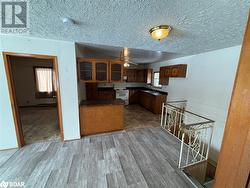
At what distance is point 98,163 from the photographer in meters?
2.05

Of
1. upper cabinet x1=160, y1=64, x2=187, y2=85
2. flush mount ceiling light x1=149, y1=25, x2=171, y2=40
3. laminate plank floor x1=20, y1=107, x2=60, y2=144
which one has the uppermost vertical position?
flush mount ceiling light x1=149, y1=25, x2=171, y2=40

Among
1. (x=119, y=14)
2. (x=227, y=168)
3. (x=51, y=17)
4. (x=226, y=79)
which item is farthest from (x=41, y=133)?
(x=226, y=79)

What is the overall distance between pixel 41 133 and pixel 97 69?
2.41m

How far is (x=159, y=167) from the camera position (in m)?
1.99

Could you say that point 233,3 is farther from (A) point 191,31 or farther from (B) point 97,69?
(B) point 97,69

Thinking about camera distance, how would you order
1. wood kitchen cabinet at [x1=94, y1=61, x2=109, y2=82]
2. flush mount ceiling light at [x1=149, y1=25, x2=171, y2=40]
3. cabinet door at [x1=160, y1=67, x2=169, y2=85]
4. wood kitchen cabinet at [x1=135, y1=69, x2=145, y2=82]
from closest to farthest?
flush mount ceiling light at [x1=149, y1=25, x2=171, y2=40], wood kitchen cabinet at [x1=94, y1=61, x2=109, y2=82], cabinet door at [x1=160, y1=67, x2=169, y2=85], wood kitchen cabinet at [x1=135, y1=69, x2=145, y2=82]

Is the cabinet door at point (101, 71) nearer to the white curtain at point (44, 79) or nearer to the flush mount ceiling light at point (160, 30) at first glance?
the flush mount ceiling light at point (160, 30)

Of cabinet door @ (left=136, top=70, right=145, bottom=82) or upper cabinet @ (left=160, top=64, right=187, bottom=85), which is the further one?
cabinet door @ (left=136, top=70, right=145, bottom=82)

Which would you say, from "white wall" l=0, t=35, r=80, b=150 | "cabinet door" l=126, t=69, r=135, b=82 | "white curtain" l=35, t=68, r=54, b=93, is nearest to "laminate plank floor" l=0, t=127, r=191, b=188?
"white wall" l=0, t=35, r=80, b=150

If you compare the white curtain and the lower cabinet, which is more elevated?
the white curtain

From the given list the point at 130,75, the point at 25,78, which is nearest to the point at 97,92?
the point at 130,75

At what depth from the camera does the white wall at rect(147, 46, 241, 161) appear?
2.60m

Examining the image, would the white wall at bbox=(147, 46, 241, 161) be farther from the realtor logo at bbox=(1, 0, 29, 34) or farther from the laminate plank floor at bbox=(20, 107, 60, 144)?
the laminate plank floor at bbox=(20, 107, 60, 144)

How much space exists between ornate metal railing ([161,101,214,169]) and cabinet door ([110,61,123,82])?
1.58 meters
